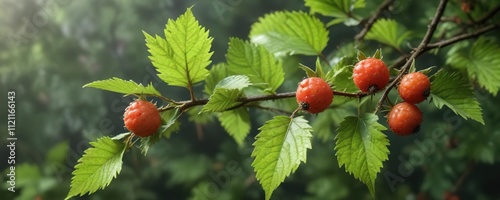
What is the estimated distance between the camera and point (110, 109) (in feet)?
5.40

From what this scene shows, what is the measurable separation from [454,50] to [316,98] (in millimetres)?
358

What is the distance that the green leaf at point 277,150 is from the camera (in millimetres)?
355

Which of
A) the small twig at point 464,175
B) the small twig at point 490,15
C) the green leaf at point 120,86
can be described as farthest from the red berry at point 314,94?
the small twig at point 464,175

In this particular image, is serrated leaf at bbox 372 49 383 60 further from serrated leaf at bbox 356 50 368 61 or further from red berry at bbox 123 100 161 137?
red berry at bbox 123 100 161 137

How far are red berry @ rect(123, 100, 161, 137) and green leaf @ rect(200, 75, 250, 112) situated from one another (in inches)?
1.6

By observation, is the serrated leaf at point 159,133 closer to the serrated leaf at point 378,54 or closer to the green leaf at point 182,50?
the green leaf at point 182,50

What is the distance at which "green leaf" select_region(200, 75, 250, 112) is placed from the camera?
15.0 inches

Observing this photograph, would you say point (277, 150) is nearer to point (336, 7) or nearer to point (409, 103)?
point (409, 103)

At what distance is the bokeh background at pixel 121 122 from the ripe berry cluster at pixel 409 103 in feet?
3.19

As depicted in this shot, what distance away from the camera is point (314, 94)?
1.16 feet

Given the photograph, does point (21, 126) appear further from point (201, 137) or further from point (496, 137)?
point (496, 137)

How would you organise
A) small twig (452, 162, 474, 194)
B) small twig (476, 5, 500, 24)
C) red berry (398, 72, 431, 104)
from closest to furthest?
red berry (398, 72, 431, 104), small twig (476, 5, 500, 24), small twig (452, 162, 474, 194)

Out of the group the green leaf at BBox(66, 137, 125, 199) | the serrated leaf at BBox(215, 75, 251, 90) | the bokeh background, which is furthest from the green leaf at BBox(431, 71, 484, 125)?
the bokeh background

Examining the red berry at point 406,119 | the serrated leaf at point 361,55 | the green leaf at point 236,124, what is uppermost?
the green leaf at point 236,124
